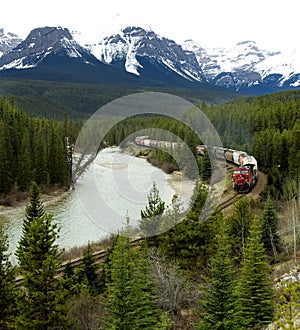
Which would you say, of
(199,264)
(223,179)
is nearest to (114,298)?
(199,264)

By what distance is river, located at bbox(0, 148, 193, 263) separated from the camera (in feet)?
92.3

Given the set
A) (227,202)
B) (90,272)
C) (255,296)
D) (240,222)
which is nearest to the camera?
(255,296)

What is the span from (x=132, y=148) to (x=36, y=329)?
5442 cm

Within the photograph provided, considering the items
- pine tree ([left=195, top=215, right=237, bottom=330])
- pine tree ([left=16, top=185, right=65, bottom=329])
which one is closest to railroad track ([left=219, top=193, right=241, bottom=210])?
pine tree ([left=195, top=215, right=237, bottom=330])

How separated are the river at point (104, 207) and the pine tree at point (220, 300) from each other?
841 centimetres

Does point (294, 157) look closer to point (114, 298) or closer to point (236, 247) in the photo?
point (236, 247)

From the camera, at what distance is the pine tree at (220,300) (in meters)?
14.4

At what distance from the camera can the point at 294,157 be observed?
48.8 m

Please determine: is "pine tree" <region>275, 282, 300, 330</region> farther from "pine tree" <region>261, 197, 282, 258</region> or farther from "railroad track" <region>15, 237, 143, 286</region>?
"pine tree" <region>261, 197, 282, 258</region>

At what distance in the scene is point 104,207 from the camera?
25.3 m

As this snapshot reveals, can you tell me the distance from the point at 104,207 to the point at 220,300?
1187cm

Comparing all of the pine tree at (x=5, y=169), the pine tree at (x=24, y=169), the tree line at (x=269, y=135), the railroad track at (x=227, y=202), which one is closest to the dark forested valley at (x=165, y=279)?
the railroad track at (x=227, y=202)

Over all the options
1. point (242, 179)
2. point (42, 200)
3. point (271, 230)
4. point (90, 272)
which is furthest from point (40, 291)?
point (42, 200)

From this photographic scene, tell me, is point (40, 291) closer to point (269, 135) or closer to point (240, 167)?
point (240, 167)
